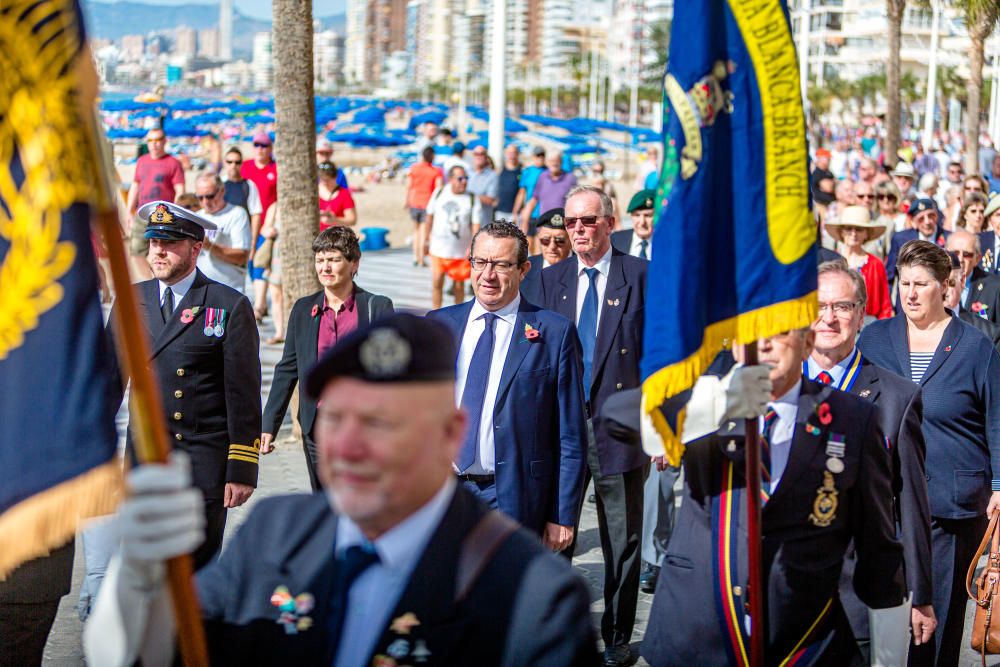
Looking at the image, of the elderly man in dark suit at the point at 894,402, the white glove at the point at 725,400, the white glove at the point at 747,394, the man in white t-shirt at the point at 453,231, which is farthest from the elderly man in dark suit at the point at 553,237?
the man in white t-shirt at the point at 453,231

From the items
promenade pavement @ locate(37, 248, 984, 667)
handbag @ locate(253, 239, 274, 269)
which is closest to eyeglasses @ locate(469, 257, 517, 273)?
promenade pavement @ locate(37, 248, 984, 667)

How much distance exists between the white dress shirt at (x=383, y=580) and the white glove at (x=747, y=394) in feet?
4.06

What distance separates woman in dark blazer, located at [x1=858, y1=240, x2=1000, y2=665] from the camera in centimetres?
598

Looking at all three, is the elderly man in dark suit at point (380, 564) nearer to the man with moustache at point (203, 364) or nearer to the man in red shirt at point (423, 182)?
the man with moustache at point (203, 364)

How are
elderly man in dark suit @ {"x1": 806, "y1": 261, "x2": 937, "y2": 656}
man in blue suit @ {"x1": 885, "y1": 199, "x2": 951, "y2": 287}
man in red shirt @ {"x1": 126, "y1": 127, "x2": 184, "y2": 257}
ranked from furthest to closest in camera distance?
man in red shirt @ {"x1": 126, "y1": 127, "x2": 184, "y2": 257}, man in blue suit @ {"x1": 885, "y1": 199, "x2": 951, "y2": 287}, elderly man in dark suit @ {"x1": 806, "y1": 261, "x2": 937, "y2": 656}

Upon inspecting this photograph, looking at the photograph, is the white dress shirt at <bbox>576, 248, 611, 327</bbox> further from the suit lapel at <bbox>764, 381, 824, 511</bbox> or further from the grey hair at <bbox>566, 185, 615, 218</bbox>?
the suit lapel at <bbox>764, 381, 824, 511</bbox>

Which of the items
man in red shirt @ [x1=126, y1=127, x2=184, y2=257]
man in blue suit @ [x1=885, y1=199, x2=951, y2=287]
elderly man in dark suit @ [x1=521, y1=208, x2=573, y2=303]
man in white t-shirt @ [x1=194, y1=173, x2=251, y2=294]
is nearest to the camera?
elderly man in dark suit @ [x1=521, y1=208, x2=573, y2=303]

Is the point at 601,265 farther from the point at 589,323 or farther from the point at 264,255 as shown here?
the point at 264,255

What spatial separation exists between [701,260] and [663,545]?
4.38 meters

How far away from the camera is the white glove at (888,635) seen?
4.15m

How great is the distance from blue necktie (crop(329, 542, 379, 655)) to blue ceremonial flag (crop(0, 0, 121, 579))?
707 mm

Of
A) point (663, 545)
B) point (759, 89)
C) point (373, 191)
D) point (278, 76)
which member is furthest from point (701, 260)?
point (373, 191)

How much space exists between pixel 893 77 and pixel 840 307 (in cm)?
2298

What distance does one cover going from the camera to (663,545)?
813 cm
